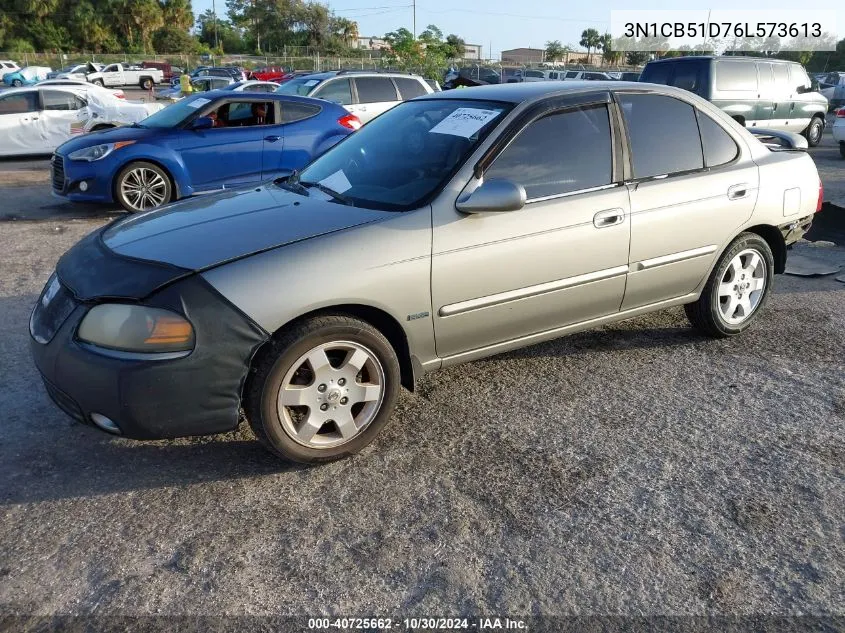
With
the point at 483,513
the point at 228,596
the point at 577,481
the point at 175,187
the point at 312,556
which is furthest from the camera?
the point at 175,187

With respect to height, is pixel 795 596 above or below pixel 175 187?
below

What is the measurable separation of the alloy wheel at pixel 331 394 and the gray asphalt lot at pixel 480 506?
0.20 meters

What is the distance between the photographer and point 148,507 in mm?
3043

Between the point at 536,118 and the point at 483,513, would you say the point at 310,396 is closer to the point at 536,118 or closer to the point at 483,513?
the point at 483,513

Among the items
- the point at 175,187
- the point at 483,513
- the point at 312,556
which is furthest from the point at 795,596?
the point at 175,187

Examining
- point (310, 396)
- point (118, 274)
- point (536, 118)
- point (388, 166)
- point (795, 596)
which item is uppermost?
point (536, 118)

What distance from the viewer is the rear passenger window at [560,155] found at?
3.79 meters

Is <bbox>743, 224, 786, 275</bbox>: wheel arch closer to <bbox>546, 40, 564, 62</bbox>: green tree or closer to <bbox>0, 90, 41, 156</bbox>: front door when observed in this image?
<bbox>0, 90, 41, 156</bbox>: front door

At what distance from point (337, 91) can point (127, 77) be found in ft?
131

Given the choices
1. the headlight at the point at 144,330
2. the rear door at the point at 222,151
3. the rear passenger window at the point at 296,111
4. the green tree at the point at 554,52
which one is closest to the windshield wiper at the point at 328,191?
the headlight at the point at 144,330

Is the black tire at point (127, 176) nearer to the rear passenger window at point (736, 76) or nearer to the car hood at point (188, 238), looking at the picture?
the car hood at point (188, 238)

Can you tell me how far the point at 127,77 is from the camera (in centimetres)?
4694

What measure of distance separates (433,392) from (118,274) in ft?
5.93

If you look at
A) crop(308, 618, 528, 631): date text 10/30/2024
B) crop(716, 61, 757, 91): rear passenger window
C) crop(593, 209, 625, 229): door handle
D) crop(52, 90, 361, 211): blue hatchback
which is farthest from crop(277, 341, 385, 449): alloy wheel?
crop(716, 61, 757, 91): rear passenger window
